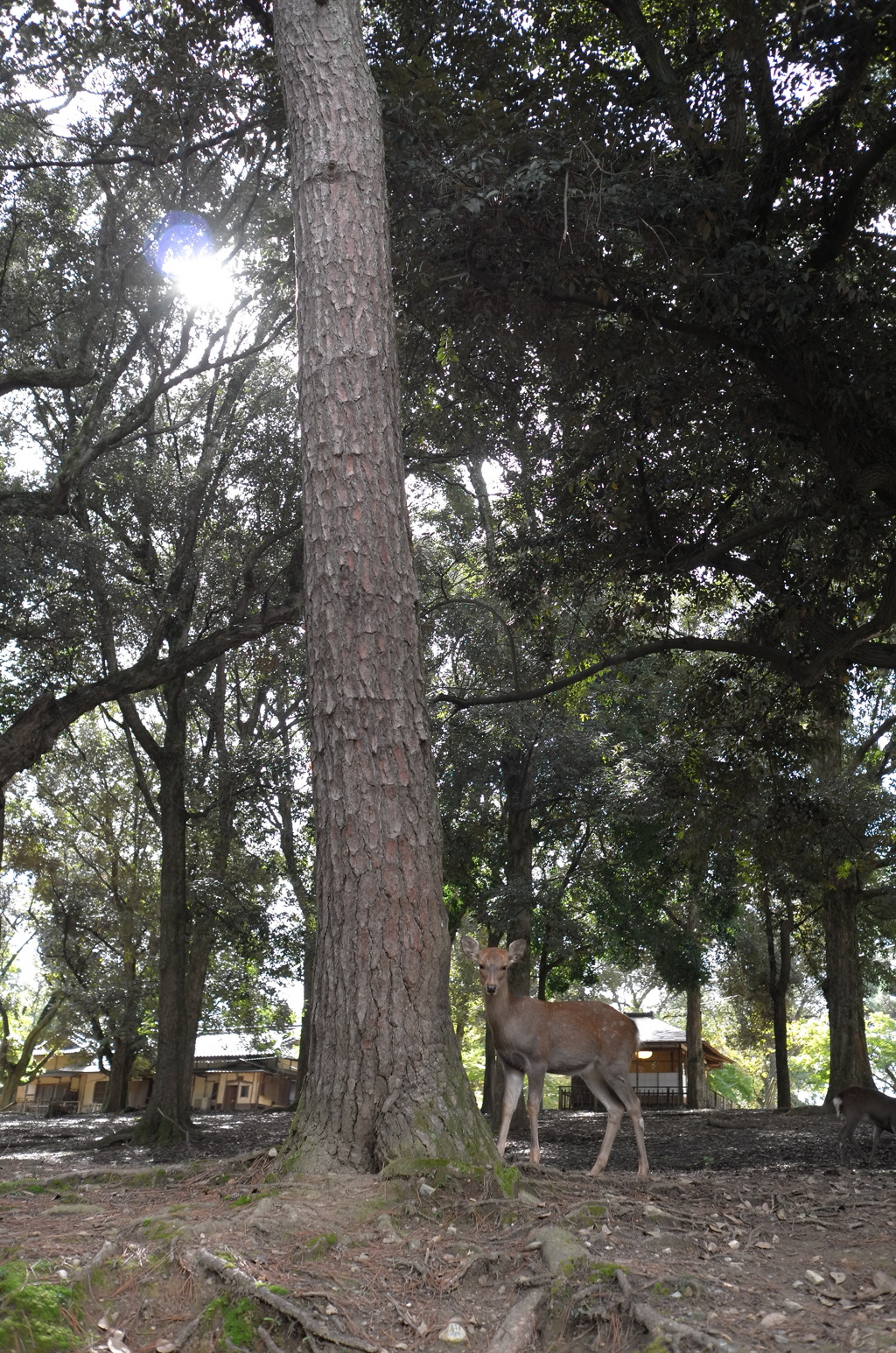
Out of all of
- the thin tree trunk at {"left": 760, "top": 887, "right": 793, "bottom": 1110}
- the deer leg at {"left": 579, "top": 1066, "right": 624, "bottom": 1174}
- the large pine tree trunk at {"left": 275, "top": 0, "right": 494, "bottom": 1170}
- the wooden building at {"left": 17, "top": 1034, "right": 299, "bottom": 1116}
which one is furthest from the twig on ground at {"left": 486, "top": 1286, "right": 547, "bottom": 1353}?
the wooden building at {"left": 17, "top": 1034, "right": 299, "bottom": 1116}

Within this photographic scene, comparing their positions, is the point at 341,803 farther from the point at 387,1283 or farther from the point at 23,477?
the point at 23,477

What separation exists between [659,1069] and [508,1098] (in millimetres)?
36452

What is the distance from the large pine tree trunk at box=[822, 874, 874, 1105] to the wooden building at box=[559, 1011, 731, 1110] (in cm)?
1723

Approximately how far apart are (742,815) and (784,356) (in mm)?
6888

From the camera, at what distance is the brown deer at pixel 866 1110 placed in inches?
404

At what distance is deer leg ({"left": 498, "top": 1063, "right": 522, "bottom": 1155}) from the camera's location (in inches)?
273

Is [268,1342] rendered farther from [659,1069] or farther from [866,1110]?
[659,1069]

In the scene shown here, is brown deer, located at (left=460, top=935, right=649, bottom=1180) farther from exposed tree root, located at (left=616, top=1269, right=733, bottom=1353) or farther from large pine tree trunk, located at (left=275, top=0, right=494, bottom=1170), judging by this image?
exposed tree root, located at (left=616, top=1269, right=733, bottom=1353)

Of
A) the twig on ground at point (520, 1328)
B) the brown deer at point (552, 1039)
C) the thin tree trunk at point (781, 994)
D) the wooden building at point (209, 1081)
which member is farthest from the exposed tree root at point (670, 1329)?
the wooden building at point (209, 1081)

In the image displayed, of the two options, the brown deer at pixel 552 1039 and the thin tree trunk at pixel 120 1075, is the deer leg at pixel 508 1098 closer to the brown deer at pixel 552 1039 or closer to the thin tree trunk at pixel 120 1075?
the brown deer at pixel 552 1039

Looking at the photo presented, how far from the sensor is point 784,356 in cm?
866

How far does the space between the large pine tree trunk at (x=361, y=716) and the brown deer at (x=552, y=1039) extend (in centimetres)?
304

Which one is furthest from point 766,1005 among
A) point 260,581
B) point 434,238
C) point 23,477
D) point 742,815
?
point 434,238

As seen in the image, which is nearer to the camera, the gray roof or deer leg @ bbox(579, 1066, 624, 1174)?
deer leg @ bbox(579, 1066, 624, 1174)
